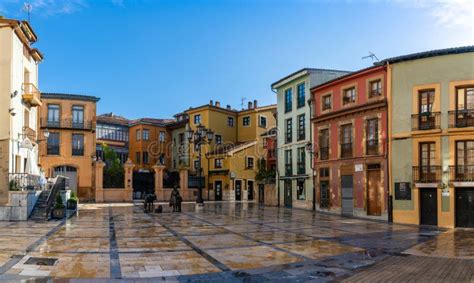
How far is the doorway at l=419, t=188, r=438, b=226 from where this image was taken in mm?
21828

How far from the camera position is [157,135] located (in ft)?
186

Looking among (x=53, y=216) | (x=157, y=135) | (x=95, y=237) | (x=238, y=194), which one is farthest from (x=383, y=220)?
(x=157, y=135)

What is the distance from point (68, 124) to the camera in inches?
1693

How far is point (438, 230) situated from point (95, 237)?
15.0 meters

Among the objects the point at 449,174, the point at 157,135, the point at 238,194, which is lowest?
the point at 238,194

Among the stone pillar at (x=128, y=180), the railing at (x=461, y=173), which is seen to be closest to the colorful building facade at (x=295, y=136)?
the railing at (x=461, y=173)

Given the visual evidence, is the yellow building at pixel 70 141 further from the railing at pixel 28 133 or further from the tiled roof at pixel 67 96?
the railing at pixel 28 133

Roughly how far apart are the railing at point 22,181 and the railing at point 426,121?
2042 centimetres

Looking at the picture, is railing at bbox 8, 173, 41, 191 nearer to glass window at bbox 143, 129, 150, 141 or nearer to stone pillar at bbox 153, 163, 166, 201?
stone pillar at bbox 153, 163, 166, 201

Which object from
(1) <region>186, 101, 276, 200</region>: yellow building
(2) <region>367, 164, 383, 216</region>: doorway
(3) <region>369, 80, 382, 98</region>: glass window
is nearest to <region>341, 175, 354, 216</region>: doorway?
(2) <region>367, 164, 383, 216</region>: doorway

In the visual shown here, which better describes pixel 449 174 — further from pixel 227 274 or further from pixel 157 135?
pixel 157 135

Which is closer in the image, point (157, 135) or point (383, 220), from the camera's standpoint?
point (383, 220)

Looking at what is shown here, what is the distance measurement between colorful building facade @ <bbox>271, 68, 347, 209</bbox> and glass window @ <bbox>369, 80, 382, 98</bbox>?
6.63 metres

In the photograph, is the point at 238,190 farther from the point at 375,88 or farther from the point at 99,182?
the point at 375,88
